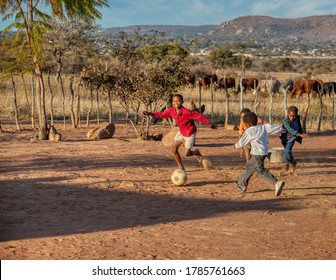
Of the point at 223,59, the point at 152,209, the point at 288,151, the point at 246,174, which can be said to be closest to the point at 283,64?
the point at 223,59

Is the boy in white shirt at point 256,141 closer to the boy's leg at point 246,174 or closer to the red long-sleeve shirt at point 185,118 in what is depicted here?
the boy's leg at point 246,174

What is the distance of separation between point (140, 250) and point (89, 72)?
11.9 m

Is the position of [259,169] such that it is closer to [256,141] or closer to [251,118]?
[256,141]

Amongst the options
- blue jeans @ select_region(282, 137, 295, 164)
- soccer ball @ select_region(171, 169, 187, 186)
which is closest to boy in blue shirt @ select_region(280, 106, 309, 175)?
blue jeans @ select_region(282, 137, 295, 164)

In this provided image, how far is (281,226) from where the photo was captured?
6.94 meters

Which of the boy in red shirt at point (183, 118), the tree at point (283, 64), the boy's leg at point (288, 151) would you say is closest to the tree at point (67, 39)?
the boy in red shirt at point (183, 118)

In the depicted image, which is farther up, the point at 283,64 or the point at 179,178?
the point at 283,64

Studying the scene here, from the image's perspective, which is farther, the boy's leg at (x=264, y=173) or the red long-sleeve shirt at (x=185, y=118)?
the red long-sleeve shirt at (x=185, y=118)

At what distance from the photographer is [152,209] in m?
7.90

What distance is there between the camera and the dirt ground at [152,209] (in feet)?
19.4

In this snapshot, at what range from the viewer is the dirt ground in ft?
19.4

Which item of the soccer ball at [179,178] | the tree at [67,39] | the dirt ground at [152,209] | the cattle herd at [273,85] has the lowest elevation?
the dirt ground at [152,209]

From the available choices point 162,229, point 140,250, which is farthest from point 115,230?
point 140,250
